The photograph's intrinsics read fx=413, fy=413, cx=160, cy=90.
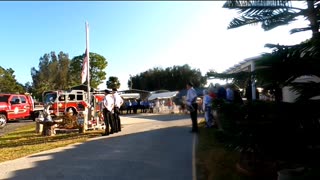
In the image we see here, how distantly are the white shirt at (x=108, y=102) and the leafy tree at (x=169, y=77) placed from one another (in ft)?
237

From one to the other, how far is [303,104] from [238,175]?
12.3 ft

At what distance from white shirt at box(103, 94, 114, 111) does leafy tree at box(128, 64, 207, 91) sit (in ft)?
237

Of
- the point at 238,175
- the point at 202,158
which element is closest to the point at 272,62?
the point at 238,175

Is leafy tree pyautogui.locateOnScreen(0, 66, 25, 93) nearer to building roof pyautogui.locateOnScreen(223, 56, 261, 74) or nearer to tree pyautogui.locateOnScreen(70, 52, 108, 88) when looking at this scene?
tree pyautogui.locateOnScreen(70, 52, 108, 88)

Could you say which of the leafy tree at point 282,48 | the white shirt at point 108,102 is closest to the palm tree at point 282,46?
the leafy tree at point 282,48

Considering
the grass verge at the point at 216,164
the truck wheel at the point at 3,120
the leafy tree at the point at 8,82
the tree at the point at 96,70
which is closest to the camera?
the grass verge at the point at 216,164

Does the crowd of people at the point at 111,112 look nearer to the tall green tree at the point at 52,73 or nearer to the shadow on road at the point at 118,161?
the shadow on road at the point at 118,161

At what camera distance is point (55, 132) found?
16656mm

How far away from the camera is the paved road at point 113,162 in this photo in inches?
314

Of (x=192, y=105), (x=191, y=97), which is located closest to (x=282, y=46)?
(x=192, y=105)

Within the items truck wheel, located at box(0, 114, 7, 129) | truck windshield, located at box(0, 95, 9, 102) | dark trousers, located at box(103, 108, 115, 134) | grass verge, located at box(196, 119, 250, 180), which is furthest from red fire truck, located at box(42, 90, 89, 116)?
grass verge, located at box(196, 119, 250, 180)

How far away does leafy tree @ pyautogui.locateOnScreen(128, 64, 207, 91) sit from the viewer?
89812mm

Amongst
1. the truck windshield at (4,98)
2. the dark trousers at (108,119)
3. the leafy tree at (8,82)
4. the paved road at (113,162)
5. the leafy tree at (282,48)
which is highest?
the leafy tree at (8,82)

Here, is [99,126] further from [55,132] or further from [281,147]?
[281,147]
